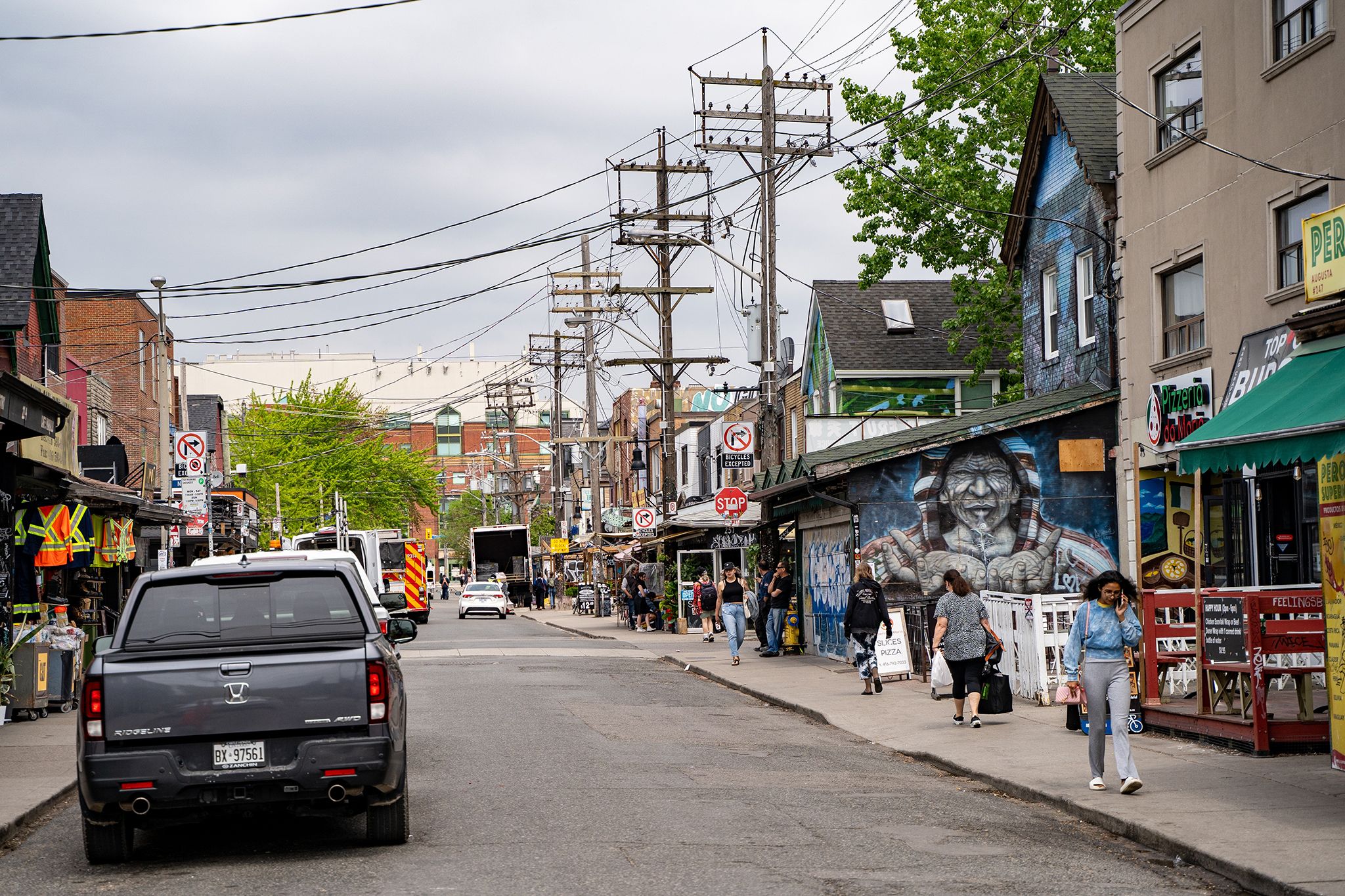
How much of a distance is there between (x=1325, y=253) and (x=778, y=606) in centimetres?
1948

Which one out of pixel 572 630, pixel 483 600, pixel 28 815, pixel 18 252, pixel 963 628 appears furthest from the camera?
pixel 483 600

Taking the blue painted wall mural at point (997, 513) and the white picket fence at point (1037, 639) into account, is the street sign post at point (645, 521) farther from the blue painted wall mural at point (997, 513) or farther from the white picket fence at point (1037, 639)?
the white picket fence at point (1037, 639)

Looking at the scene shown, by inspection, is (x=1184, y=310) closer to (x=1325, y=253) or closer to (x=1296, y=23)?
(x=1296, y=23)

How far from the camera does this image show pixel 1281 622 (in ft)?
40.7

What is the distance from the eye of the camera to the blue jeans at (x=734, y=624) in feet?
88.6

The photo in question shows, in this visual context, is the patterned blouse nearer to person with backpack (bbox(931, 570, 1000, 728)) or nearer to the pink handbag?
person with backpack (bbox(931, 570, 1000, 728))

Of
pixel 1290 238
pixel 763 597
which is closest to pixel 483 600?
pixel 763 597

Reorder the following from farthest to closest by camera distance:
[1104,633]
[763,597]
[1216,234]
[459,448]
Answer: [459,448] < [763,597] < [1216,234] < [1104,633]

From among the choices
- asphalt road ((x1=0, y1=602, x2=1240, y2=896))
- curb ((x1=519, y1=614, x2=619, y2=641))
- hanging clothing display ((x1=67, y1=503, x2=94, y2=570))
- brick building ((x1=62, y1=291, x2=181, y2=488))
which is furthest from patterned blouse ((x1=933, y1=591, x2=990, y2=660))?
brick building ((x1=62, y1=291, x2=181, y2=488))

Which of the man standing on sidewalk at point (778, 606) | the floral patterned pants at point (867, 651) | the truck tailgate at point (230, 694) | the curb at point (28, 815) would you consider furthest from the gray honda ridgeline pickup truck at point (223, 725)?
the man standing on sidewalk at point (778, 606)

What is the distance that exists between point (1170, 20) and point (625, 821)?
50.4 ft

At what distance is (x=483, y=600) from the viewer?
60.0 metres

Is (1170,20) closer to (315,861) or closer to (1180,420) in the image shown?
(1180,420)

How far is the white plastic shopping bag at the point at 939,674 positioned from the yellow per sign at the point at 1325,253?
8972 mm
